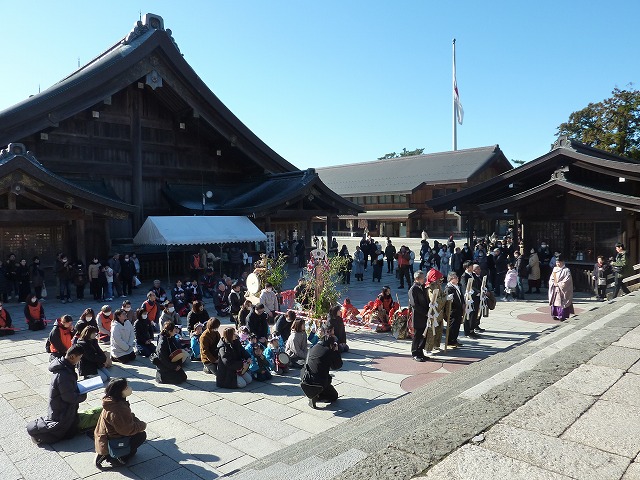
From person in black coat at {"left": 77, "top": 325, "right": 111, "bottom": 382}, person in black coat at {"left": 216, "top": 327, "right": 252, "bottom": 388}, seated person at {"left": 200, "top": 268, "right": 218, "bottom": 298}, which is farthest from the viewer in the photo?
seated person at {"left": 200, "top": 268, "right": 218, "bottom": 298}

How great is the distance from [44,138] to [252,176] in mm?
9283

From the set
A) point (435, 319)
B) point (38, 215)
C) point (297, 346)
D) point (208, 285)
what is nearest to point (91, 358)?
point (297, 346)

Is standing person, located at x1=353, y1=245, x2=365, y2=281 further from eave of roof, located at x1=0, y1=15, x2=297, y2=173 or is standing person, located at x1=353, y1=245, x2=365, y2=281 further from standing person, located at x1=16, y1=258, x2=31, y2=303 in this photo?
standing person, located at x1=16, y1=258, x2=31, y2=303

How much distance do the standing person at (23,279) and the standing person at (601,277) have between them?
1655 centimetres

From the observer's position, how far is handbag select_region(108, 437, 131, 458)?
514 centimetres

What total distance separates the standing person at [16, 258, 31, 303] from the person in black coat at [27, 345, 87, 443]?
10.1 metres

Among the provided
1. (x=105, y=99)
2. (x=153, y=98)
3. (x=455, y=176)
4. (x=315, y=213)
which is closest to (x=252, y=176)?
(x=315, y=213)

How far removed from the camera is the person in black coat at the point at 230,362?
7574 mm

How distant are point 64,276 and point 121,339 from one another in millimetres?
7023

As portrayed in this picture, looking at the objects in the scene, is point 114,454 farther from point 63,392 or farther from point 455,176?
point 455,176

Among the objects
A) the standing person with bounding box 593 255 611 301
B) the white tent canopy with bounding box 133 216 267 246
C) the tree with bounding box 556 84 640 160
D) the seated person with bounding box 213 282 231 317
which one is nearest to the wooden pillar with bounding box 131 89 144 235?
the white tent canopy with bounding box 133 216 267 246

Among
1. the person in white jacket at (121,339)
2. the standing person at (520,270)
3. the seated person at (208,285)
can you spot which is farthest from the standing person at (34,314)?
the standing person at (520,270)

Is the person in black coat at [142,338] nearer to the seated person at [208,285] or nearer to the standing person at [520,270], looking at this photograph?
the seated person at [208,285]

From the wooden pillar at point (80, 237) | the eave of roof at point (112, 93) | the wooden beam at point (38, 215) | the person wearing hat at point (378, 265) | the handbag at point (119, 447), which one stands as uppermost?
the eave of roof at point (112, 93)
